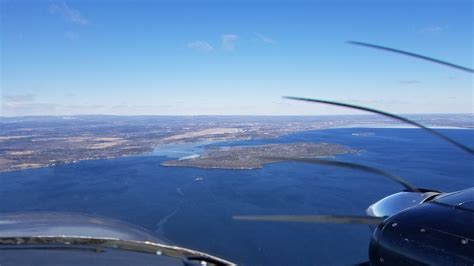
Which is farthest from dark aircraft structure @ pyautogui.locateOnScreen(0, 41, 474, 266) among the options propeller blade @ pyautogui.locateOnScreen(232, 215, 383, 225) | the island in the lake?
the island in the lake

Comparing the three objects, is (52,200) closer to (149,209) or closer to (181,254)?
(149,209)

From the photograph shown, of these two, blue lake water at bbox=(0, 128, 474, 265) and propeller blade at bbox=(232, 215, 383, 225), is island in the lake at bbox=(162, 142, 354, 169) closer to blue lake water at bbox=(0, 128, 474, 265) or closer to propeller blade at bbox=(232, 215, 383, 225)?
blue lake water at bbox=(0, 128, 474, 265)

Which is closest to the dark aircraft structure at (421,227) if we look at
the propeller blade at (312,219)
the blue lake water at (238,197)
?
the propeller blade at (312,219)

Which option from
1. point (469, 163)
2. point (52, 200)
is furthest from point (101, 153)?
point (469, 163)

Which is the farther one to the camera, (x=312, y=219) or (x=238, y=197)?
(x=238, y=197)

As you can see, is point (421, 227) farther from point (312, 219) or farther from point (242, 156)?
point (242, 156)

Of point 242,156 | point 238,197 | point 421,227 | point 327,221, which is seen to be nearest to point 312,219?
point 327,221

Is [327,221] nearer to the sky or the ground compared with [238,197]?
nearer to the sky
